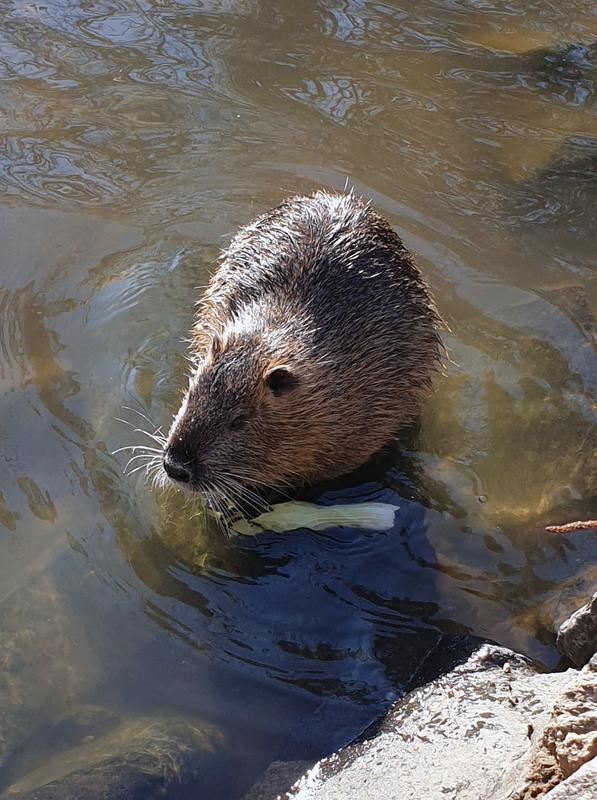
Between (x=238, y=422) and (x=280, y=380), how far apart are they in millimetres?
252

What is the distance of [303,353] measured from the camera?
4000mm

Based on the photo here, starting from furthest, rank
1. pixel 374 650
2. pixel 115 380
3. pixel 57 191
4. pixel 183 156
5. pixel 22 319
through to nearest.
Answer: pixel 183 156, pixel 57 191, pixel 22 319, pixel 115 380, pixel 374 650

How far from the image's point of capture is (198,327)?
4613 millimetres

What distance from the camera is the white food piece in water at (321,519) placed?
404cm

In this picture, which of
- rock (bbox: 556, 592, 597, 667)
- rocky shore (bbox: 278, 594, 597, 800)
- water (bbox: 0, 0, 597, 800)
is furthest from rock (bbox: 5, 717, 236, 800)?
rock (bbox: 556, 592, 597, 667)

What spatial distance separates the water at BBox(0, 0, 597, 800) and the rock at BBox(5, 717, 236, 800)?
4 centimetres

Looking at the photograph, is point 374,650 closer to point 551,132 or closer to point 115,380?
point 115,380

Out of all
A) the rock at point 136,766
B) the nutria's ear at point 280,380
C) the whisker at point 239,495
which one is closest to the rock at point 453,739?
the rock at point 136,766

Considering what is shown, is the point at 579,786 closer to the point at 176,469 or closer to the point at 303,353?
the point at 176,469

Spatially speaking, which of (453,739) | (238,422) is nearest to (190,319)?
(238,422)

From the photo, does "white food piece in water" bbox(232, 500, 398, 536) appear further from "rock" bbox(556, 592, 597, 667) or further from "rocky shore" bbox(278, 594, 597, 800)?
"rock" bbox(556, 592, 597, 667)

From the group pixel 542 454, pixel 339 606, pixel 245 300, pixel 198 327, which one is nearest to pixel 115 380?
pixel 198 327

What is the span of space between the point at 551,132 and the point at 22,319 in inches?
161

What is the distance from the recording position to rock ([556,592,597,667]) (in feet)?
10.8
